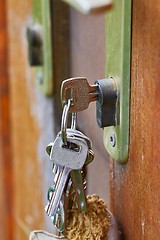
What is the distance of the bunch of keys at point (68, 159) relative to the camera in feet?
2.05

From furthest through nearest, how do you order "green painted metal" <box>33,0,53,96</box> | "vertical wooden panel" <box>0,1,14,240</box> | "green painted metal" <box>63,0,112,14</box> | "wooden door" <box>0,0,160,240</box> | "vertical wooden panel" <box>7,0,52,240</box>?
"vertical wooden panel" <box>0,1,14,240</box> < "vertical wooden panel" <box>7,0,52,240</box> < "green painted metal" <box>33,0,53,96</box> < "wooden door" <box>0,0,160,240</box> < "green painted metal" <box>63,0,112,14</box>

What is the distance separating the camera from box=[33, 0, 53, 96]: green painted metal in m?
0.93

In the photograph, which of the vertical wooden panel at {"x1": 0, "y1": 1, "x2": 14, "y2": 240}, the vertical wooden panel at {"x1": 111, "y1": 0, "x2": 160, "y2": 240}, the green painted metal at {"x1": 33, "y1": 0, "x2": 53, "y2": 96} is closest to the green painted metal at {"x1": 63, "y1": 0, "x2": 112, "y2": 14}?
the vertical wooden panel at {"x1": 111, "y1": 0, "x2": 160, "y2": 240}

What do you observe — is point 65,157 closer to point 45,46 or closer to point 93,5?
point 93,5

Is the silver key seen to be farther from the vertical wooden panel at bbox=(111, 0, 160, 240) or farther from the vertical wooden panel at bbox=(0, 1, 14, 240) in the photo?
the vertical wooden panel at bbox=(0, 1, 14, 240)

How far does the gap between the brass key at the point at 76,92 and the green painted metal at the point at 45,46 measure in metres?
0.30

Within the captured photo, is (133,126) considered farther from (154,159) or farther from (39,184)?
(39,184)

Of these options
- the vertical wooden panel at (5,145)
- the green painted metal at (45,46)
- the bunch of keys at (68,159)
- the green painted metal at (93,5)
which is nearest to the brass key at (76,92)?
the bunch of keys at (68,159)

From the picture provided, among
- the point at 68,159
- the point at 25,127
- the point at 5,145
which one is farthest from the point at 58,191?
the point at 5,145

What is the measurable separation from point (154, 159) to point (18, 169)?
1.93 feet

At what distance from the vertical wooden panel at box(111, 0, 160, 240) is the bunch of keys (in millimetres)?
44

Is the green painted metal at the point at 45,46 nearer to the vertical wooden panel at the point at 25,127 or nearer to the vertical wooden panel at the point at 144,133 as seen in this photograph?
the vertical wooden panel at the point at 25,127

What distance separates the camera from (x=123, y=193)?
0.67 metres

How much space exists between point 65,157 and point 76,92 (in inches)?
2.4
